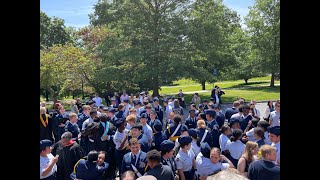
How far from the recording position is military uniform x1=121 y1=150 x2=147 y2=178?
532 centimetres

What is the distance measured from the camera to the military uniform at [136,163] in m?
5.32

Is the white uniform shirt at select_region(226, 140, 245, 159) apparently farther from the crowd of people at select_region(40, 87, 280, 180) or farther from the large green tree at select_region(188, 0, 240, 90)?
the large green tree at select_region(188, 0, 240, 90)

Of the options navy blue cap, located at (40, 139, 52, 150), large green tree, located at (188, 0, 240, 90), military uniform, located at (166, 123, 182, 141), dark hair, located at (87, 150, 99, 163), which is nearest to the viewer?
navy blue cap, located at (40, 139, 52, 150)

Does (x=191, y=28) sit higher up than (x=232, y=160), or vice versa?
(x=191, y=28)

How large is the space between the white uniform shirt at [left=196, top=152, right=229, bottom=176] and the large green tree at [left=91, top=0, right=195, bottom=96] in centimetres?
2109

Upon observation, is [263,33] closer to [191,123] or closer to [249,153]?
[191,123]

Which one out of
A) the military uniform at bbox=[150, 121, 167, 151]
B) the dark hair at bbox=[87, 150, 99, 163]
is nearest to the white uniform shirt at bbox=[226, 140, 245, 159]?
the military uniform at bbox=[150, 121, 167, 151]

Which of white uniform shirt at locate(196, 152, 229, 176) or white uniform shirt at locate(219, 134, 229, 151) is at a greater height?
white uniform shirt at locate(219, 134, 229, 151)

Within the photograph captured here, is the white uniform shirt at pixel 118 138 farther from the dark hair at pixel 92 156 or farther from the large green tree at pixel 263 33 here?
the large green tree at pixel 263 33

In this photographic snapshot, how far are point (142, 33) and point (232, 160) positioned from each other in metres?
23.0
